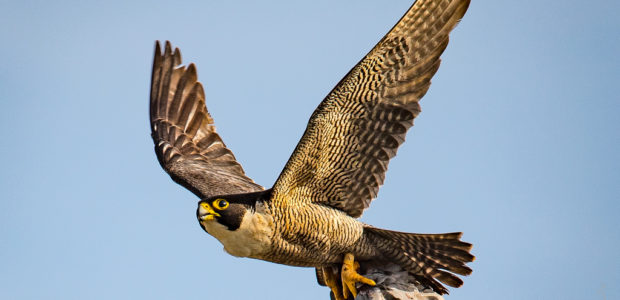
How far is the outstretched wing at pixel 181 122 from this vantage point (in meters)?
12.3

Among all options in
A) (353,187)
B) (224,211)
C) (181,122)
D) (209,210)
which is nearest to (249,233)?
(224,211)

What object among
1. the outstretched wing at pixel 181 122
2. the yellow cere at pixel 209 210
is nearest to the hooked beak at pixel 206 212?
the yellow cere at pixel 209 210

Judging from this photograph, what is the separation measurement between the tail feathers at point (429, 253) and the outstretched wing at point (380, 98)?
0.90m

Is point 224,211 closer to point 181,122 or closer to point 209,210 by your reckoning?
point 209,210

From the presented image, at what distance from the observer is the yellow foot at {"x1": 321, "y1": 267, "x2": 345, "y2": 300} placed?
10.4 m

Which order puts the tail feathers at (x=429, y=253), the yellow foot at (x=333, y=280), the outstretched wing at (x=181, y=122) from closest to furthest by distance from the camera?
the tail feathers at (x=429, y=253), the yellow foot at (x=333, y=280), the outstretched wing at (x=181, y=122)

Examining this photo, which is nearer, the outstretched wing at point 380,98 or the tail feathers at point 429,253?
the outstretched wing at point 380,98

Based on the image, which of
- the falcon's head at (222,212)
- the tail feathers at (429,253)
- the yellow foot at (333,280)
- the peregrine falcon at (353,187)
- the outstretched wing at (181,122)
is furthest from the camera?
the outstretched wing at (181,122)

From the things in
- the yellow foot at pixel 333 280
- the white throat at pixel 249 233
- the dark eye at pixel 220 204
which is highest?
the dark eye at pixel 220 204

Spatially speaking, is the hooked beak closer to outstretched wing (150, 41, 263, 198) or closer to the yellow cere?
the yellow cere

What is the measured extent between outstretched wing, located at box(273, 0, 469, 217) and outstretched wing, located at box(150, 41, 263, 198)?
256 cm

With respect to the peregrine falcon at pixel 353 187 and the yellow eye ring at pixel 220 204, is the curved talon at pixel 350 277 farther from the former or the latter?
the yellow eye ring at pixel 220 204

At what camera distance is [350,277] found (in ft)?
32.9

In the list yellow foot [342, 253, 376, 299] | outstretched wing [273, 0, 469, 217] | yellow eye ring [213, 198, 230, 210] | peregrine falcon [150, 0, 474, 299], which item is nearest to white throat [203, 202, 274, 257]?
peregrine falcon [150, 0, 474, 299]
